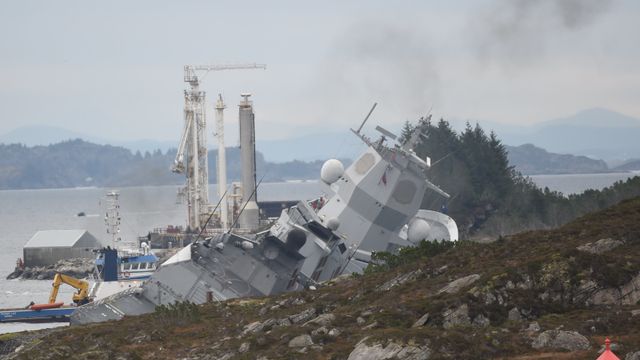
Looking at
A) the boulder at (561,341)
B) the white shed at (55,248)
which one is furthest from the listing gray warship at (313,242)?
the white shed at (55,248)

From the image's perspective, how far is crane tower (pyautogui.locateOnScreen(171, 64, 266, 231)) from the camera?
139875 mm

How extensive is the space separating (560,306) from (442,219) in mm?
43399

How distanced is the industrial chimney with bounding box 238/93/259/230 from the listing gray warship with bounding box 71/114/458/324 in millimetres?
51499

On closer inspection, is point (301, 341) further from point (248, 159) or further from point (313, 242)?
point (248, 159)

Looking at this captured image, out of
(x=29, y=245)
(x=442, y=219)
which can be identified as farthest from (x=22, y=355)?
(x=29, y=245)

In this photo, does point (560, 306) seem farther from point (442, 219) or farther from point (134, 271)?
point (134, 271)

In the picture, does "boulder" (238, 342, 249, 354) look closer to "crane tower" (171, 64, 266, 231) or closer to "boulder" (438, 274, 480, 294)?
"boulder" (438, 274, 480, 294)

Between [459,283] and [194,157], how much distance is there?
9968 cm

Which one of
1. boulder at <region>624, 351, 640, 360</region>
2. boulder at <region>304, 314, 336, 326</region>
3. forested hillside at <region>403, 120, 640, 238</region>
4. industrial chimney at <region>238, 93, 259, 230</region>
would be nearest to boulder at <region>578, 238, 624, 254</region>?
boulder at <region>304, 314, 336, 326</region>

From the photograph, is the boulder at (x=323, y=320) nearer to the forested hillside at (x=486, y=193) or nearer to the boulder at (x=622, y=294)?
the boulder at (x=622, y=294)

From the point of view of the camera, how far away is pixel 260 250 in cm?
6700

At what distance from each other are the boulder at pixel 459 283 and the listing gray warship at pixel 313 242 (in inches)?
899

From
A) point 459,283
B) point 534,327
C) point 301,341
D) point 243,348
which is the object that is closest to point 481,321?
point 534,327

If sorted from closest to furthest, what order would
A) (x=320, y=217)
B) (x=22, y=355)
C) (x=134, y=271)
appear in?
(x=22, y=355) < (x=320, y=217) < (x=134, y=271)
